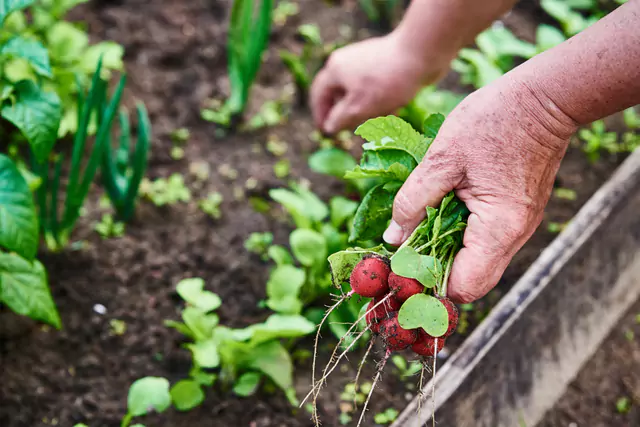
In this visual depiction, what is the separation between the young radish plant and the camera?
100 centimetres

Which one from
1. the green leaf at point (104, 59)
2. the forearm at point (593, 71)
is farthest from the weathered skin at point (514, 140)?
the green leaf at point (104, 59)

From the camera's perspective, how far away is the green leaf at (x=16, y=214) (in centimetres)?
127

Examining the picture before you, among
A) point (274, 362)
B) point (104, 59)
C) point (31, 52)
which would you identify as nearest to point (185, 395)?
point (274, 362)

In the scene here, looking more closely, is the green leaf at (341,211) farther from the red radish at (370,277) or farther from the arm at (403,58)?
the red radish at (370,277)

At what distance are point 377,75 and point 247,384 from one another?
85 cm

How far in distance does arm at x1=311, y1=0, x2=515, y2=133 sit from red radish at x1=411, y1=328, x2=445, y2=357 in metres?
0.77

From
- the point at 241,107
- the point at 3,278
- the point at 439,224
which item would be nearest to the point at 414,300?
the point at 439,224

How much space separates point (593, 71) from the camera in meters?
0.99

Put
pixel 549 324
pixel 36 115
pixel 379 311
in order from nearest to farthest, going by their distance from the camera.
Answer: pixel 379 311
pixel 36 115
pixel 549 324

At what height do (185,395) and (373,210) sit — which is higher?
(373,210)

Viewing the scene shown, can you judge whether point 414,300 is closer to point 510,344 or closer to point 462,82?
point 510,344

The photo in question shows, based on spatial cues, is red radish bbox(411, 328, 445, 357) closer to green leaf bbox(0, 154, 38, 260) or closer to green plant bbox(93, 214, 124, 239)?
green leaf bbox(0, 154, 38, 260)

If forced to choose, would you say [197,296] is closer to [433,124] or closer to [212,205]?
[212,205]

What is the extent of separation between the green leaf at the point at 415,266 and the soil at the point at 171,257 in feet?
2.25
